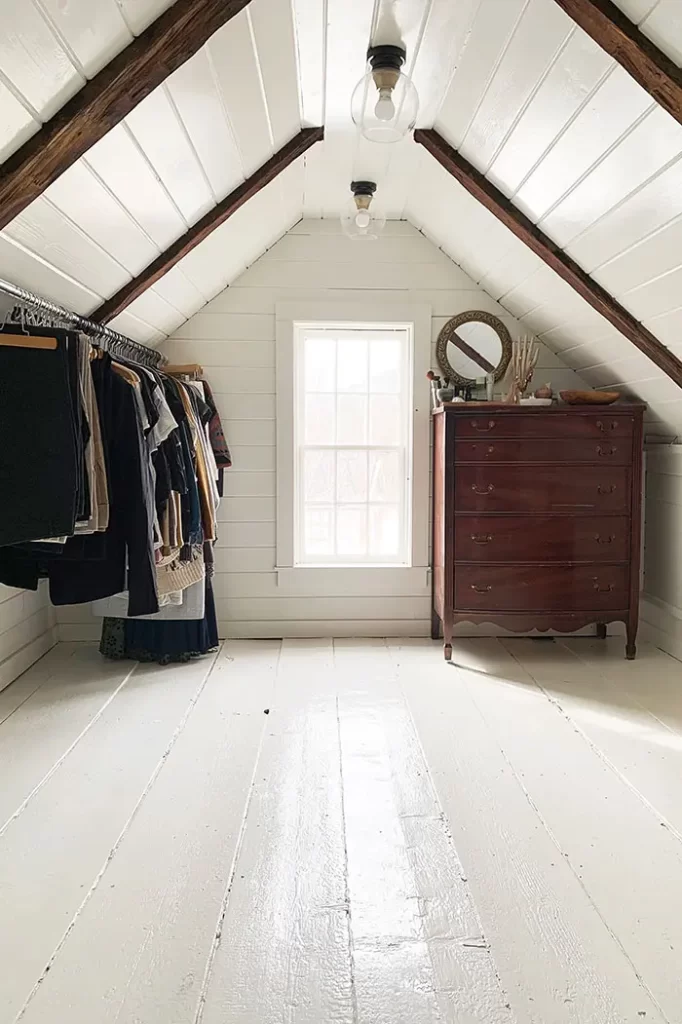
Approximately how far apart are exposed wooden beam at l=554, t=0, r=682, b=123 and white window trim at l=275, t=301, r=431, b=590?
2415 mm

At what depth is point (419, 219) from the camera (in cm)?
426

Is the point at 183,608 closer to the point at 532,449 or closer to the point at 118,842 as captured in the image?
the point at 118,842

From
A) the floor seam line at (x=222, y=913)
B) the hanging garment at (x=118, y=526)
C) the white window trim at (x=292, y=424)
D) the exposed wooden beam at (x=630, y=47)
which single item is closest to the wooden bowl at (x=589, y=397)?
the white window trim at (x=292, y=424)

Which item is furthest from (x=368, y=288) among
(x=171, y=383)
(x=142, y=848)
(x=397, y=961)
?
(x=397, y=961)

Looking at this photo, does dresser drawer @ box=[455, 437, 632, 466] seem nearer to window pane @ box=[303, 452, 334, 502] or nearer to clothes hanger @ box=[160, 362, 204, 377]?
window pane @ box=[303, 452, 334, 502]

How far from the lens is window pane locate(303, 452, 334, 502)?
183 inches

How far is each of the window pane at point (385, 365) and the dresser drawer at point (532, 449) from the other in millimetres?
800

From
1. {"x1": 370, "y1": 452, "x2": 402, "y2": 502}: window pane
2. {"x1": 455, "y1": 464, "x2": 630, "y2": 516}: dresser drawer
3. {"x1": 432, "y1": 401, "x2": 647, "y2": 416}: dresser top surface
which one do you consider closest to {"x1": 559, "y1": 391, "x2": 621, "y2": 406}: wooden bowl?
{"x1": 432, "y1": 401, "x2": 647, "y2": 416}: dresser top surface

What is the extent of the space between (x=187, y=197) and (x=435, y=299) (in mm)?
1863

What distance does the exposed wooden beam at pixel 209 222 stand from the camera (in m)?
3.22

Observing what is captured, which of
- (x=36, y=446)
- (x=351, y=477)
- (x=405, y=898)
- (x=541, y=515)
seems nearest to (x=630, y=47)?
(x=36, y=446)

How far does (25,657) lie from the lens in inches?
152

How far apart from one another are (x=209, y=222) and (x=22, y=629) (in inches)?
83.2

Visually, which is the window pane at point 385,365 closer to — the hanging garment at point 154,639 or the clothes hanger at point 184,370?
the clothes hanger at point 184,370
